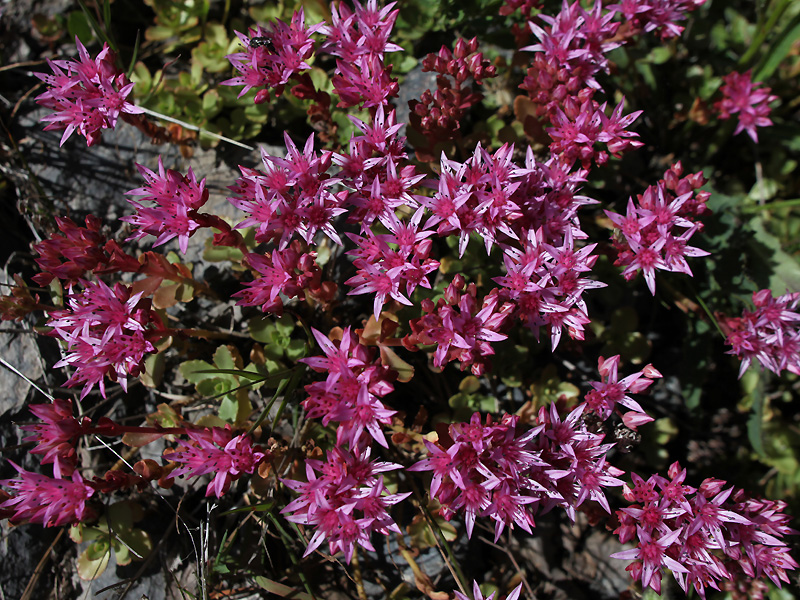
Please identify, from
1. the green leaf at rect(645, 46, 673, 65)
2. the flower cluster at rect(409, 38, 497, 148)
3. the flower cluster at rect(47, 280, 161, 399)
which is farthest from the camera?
the green leaf at rect(645, 46, 673, 65)

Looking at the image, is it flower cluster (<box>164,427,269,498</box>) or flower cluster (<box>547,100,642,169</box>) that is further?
flower cluster (<box>547,100,642,169</box>)

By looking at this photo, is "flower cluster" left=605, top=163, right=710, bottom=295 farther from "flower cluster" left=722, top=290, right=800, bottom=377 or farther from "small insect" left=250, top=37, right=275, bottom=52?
"small insect" left=250, top=37, right=275, bottom=52

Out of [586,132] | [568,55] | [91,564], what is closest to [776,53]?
[568,55]

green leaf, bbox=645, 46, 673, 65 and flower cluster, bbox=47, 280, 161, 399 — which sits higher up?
green leaf, bbox=645, 46, 673, 65

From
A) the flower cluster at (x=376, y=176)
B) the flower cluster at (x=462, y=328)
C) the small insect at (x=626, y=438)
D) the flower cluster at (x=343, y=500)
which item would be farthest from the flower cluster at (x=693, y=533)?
the flower cluster at (x=376, y=176)

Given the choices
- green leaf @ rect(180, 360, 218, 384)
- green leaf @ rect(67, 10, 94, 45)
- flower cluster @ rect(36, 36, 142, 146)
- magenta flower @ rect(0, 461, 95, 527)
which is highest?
green leaf @ rect(67, 10, 94, 45)

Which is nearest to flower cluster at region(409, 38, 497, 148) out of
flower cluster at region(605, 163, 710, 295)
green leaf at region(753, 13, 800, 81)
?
flower cluster at region(605, 163, 710, 295)

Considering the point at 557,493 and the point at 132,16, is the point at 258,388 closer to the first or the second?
the point at 557,493

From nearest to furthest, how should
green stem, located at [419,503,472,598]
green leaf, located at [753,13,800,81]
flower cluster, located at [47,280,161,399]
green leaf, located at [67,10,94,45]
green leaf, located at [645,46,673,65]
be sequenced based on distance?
1. flower cluster, located at [47,280,161,399]
2. green stem, located at [419,503,472,598]
3. green leaf, located at [67,10,94,45]
4. green leaf, located at [753,13,800,81]
5. green leaf, located at [645,46,673,65]
